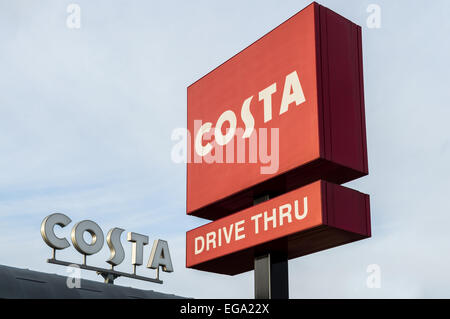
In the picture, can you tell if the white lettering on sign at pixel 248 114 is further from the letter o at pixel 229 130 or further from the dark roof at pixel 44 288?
the dark roof at pixel 44 288

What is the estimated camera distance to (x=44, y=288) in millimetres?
20969

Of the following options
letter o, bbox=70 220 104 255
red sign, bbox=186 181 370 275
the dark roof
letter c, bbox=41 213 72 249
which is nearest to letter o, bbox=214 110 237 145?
red sign, bbox=186 181 370 275

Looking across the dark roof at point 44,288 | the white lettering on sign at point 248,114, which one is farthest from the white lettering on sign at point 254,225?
the dark roof at point 44,288

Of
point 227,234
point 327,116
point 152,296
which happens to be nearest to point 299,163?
point 327,116

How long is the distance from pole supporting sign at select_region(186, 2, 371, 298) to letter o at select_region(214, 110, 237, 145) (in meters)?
0.02

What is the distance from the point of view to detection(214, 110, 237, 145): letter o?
15312 millimetres

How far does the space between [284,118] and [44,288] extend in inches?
410

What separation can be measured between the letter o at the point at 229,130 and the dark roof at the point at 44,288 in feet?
26.0

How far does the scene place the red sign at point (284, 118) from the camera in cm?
1339

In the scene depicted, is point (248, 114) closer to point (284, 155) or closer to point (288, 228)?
point (284, 155)

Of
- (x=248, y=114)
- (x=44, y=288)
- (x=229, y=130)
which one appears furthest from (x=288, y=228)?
(x=44, y=288)

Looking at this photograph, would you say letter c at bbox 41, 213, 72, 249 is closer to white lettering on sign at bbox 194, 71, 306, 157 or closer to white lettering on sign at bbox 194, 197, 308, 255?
white lettering on sign at bbox 194, 71, 306, 157
